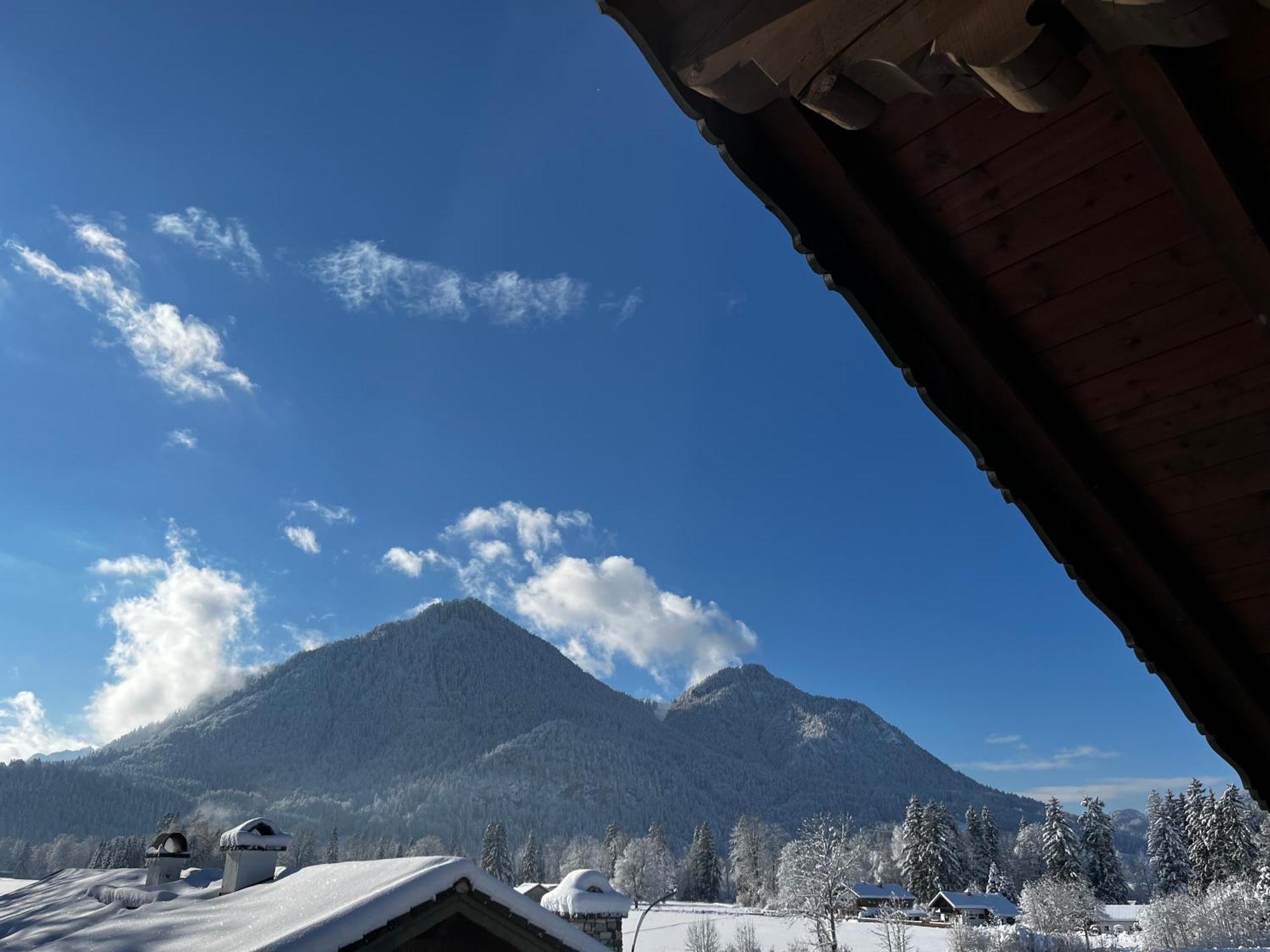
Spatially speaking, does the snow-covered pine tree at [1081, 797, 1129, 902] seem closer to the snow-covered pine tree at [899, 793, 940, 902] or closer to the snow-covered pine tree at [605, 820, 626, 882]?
the snow-covered pine tree at [899, 793, 940, 902]

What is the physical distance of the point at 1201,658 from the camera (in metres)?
3.16

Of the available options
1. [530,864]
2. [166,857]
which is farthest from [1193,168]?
[530,864]

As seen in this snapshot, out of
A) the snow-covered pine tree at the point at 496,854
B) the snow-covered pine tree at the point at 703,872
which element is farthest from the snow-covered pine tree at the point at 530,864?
the snow-covered pine tree at the point at 703,872

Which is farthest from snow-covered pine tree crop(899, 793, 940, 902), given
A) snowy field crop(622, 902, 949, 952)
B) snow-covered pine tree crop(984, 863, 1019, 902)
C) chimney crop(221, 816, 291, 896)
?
chimney crop(221, 816, 291, 896)

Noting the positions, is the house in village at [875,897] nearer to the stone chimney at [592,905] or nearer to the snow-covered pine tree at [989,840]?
the snow-covered pine tree at [989,840]

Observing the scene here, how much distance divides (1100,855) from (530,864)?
202 ft

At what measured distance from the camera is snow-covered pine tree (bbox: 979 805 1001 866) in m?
68.5

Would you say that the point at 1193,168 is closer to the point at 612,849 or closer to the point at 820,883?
the point at 820,883

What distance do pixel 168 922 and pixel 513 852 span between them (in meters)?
156

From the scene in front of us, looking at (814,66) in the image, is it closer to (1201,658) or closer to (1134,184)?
(1134,184)

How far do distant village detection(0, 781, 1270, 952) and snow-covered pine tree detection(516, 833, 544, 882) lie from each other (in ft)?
1.04

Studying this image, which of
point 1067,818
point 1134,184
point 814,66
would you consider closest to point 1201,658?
point 1134,184

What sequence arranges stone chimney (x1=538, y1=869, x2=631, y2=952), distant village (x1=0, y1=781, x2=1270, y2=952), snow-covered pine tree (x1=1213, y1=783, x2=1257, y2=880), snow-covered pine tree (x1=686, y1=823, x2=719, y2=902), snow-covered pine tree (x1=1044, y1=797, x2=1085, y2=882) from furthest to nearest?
snow-covered pine tree (x1=686, y1=823, x2=719, y2=902), snow-covered pine tree (x1=1044, y1=797, x2=1085, y2=882), snow-covered pine tree (x1=1213, y1=783, x2=1257, y2=880), stone chimney (x1=538, y1=869, x2=631, y2=952), distant village (x1=0, y1=781, x2=1270, y2=952)

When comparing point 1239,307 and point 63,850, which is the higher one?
point 1239,307
